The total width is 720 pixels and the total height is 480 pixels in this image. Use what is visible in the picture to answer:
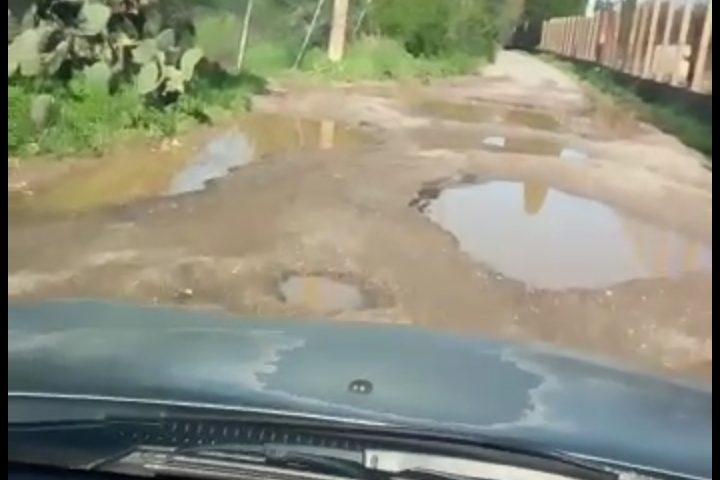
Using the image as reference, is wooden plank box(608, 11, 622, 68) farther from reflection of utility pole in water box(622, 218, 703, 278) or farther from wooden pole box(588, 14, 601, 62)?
reflection of utility pole in water box(622, 218, 703, 278)

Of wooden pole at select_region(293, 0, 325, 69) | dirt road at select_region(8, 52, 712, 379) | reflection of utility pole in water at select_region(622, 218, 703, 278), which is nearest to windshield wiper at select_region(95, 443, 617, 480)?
dirt road at select_region(8, 52, 712, 379)

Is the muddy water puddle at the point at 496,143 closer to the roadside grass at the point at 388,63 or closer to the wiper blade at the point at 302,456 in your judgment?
the roadside grass at the point at 388,63

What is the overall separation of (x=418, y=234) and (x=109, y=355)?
0.43 m

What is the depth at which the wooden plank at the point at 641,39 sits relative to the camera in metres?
1.76

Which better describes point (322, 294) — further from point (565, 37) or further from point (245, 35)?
point (565, 37)

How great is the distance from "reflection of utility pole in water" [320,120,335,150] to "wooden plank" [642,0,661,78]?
0.43 m

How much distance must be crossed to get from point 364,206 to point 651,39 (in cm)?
44

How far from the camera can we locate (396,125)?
6.03 ft

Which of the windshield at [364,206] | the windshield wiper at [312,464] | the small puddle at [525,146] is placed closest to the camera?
the windshield wiper at [312,464]

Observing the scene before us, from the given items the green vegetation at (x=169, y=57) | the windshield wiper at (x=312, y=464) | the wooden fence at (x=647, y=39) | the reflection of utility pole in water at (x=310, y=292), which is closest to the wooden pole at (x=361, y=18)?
the green vegetation at (x=169, y=57)

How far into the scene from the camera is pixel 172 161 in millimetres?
1867

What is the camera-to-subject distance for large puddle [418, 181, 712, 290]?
5.66 ft

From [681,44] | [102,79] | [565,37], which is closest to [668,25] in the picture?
[681,44]

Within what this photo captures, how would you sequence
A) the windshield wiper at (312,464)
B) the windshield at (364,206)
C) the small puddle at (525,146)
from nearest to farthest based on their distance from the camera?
the windshield wiper at (312,464), the windshield at (364,206), the small puddle at (525,146)
